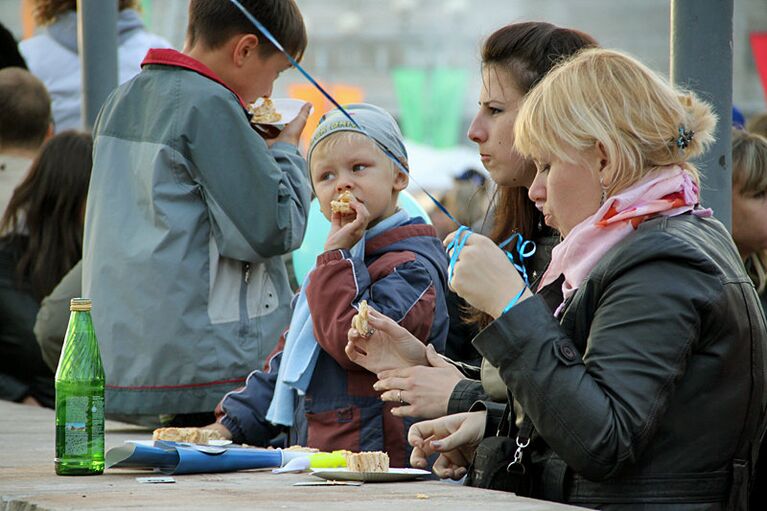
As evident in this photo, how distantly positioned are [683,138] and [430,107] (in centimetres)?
2923

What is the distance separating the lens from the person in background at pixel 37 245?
206 inches

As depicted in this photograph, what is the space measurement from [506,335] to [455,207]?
7.39 metres

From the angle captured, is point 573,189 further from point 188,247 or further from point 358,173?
point 188,247

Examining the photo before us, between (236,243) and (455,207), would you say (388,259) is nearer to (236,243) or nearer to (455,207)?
(236,243)

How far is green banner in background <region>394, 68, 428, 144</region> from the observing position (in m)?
31.2

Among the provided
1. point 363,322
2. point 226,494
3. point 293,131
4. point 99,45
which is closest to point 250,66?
point 293,131

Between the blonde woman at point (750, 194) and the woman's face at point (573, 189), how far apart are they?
2.15 m

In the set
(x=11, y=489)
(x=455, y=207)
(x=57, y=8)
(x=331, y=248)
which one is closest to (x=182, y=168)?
(x=331, y=248)

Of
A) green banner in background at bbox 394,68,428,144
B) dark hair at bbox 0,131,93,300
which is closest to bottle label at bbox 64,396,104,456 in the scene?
dark hair at bbox 0,131,93,300

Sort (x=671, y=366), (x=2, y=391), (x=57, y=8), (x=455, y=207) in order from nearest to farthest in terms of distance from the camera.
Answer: (x=671, y=366) → (x=2, y=391) → (x=57, y=8) → (x=455, y=207)

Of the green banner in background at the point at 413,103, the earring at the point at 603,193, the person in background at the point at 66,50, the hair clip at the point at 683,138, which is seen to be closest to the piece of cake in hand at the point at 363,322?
the earring at the point at 603,193

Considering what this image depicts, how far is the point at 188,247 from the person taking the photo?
397 cm

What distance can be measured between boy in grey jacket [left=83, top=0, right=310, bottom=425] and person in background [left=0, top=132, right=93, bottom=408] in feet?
3.77

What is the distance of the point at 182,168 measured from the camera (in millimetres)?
3990
